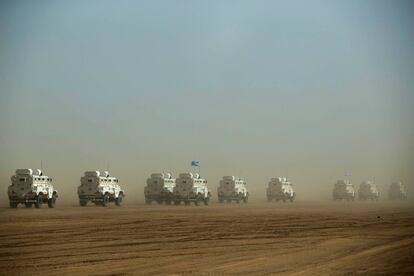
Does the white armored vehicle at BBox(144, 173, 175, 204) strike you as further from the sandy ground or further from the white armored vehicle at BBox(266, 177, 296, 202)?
the sandy ground

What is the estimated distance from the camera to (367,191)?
81.4 metres

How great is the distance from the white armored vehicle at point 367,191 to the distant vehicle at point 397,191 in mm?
2400

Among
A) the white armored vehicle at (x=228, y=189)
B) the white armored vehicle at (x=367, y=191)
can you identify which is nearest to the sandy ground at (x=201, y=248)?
the white armored vehicle at (x=228, y=189)

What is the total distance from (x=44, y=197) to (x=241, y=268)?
29.3m

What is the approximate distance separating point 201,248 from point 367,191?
67.0 meters

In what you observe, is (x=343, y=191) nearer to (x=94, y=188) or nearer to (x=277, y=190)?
(x=277, y=190)

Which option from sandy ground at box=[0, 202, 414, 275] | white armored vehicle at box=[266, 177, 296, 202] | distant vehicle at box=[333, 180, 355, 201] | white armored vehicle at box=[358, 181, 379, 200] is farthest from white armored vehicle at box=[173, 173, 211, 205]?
white armored vehicle at box=[358, 181, 379, 200]

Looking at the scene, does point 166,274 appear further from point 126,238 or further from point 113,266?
point 126,238

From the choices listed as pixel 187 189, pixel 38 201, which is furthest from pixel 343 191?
pixel 38 201

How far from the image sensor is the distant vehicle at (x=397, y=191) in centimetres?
8250

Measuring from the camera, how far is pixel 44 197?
136 feet

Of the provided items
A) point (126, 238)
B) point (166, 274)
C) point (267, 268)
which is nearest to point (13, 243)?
point (126, 238)

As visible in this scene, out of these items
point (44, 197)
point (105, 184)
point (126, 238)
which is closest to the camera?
point (126, 238)

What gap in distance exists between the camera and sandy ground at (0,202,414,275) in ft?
48.1
